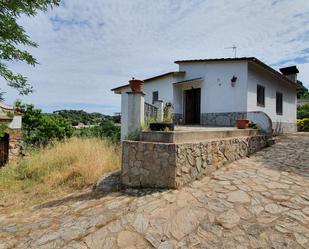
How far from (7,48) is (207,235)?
515 cm

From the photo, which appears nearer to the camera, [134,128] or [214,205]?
[214,205]

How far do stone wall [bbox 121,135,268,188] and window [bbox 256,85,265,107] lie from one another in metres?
8.02

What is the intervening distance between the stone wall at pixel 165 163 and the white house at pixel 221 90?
6690 mm

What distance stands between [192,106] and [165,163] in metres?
9.56

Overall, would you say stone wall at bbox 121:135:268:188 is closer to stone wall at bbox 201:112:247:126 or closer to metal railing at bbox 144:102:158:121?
metal railing at bbox 144:102:158:121

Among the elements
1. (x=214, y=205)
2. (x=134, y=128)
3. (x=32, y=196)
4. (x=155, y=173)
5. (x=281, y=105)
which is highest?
(x=281, y=105)

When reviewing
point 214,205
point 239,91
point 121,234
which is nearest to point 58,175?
point 121,234

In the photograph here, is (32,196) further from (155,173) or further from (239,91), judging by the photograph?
(239,91)

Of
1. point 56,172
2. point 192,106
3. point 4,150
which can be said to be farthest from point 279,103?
point 4,150

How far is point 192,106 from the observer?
48.4 ft

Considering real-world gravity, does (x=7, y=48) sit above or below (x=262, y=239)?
above

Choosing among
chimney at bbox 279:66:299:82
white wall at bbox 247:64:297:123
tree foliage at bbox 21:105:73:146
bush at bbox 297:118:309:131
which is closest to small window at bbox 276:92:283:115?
white wall at bbox 247:64:297:123

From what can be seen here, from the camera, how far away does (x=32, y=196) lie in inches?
268

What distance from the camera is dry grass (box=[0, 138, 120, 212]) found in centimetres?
682
